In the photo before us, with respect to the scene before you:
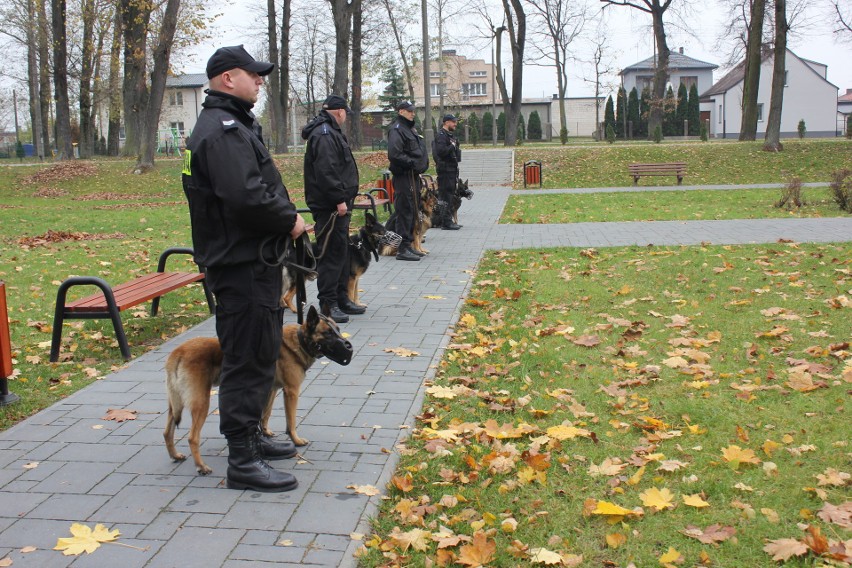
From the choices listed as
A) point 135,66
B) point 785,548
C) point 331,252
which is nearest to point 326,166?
point 331,252

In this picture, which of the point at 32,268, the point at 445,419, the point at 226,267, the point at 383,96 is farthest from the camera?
the point at 383,96

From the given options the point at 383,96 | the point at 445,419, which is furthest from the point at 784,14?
the point at 383,96

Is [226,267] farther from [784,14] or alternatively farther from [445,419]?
[784,14]

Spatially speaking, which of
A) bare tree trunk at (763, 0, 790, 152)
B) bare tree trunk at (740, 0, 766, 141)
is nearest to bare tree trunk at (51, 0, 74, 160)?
bare tree trunk at (740, 0, 766, 141)

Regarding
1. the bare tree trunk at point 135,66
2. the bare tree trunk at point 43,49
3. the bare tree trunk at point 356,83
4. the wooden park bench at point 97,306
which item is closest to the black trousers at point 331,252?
the wooden park bench at point 97,306

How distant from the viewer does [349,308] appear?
8.24 metres

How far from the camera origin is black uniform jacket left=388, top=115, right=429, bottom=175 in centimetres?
1069

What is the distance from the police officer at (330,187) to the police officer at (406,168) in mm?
3085

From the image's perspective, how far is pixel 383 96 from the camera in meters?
65.2

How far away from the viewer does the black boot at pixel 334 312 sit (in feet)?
25.6

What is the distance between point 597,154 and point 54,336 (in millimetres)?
27690

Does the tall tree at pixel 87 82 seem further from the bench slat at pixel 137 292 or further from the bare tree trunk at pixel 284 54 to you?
the bench slat at pixel 137 292

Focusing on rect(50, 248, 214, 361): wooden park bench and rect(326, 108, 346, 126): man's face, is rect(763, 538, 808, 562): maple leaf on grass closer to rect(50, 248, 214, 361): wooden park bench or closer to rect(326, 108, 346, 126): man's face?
rect(50, 248, 214, 361): wooden park bench

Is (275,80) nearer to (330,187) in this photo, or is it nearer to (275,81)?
(275,81)
